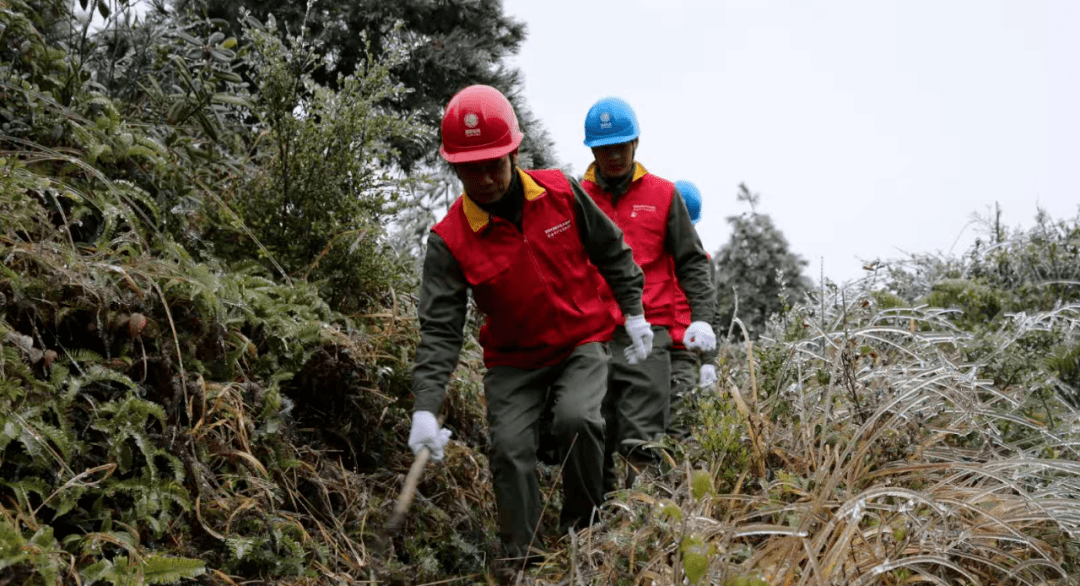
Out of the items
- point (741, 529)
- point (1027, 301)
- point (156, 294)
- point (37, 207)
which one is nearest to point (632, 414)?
point (741, 529)

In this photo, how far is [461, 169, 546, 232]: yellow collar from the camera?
12.6 feet

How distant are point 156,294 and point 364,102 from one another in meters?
1.64

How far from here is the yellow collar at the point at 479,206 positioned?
385 cm

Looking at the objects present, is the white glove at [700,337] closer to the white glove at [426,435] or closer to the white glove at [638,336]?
the white glove at [638,336]

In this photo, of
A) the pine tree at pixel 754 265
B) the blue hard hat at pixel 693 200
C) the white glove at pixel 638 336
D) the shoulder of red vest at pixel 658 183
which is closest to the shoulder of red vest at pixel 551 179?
the white glove at pixel 638 336

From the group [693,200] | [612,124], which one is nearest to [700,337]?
[612,124]

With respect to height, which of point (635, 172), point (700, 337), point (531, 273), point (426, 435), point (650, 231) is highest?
point (635, 172)

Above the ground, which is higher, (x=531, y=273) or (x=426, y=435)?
(x=531, y=273)

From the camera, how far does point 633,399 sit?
4.80 m

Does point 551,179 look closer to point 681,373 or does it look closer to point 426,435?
point 426,435

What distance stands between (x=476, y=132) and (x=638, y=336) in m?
1.20

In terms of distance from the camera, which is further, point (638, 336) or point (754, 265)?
point (754, 265)

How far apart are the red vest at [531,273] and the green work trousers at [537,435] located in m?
0.08

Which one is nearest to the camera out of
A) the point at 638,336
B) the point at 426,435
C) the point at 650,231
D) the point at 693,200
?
the point at 426,435
